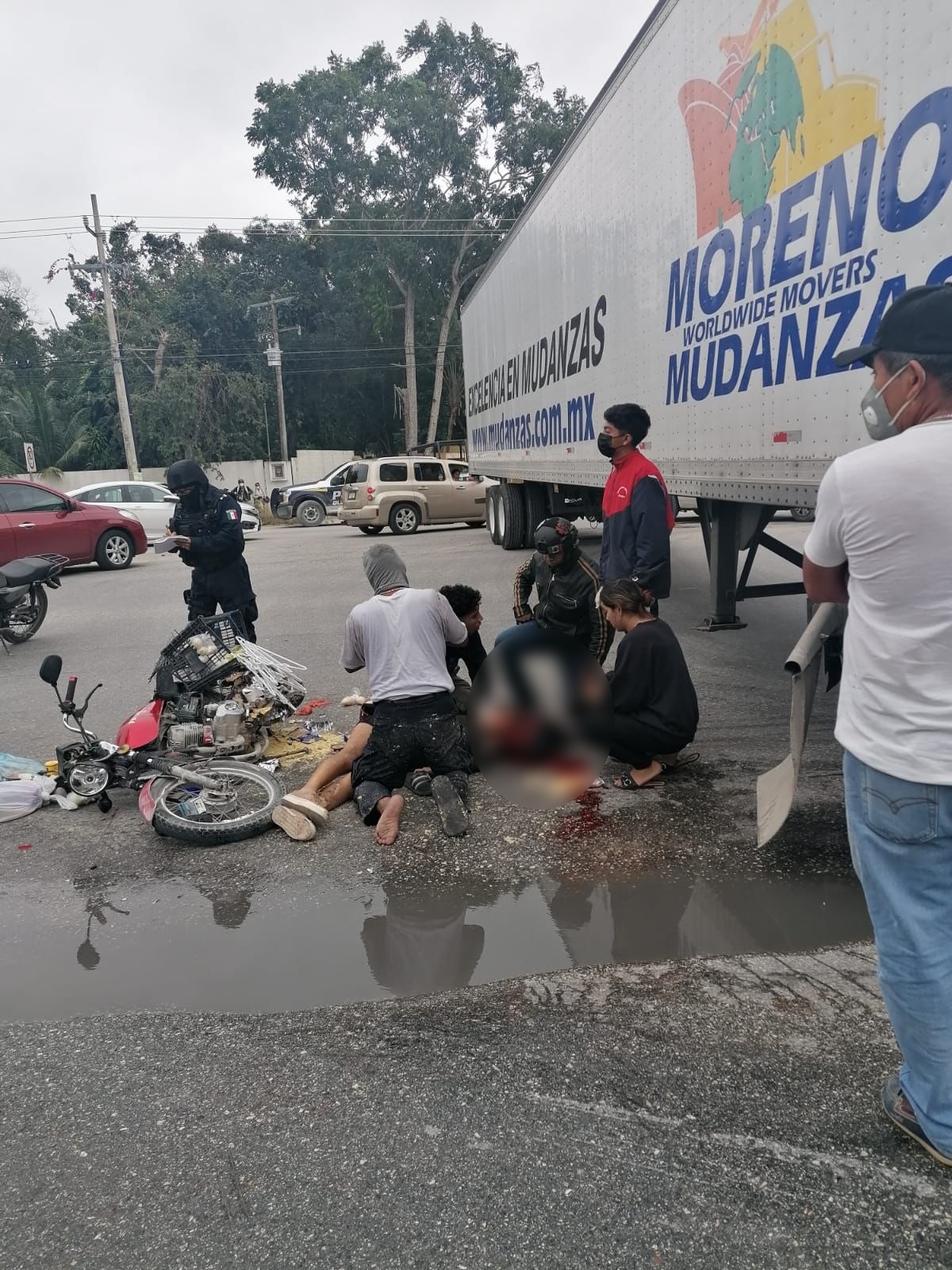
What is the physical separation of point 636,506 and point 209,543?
119 inches

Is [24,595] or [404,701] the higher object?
[404,701]

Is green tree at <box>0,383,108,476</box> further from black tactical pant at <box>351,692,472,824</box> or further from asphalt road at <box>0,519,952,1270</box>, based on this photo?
asphalt road at <box>0,519,952,1270</box>

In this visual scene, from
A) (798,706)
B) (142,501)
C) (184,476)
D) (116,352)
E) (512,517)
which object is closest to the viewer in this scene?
(798,706)

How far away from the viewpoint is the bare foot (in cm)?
408

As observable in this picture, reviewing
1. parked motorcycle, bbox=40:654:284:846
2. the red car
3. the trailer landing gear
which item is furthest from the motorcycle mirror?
the red car

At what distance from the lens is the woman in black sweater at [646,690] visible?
447 cm

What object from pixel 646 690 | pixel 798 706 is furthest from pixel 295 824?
pixel 798 706

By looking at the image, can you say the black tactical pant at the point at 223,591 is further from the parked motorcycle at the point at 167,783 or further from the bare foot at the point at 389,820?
the bare foot at the point at 389,820

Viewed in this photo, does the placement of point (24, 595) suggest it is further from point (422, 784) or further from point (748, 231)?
point (748, 231)

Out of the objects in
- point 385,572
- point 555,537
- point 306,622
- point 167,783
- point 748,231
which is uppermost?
point 748,231

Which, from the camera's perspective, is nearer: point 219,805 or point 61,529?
point 219,805

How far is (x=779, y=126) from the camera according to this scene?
13.8 ft

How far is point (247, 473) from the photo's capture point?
38.3m

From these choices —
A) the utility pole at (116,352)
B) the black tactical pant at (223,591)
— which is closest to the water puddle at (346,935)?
the black tactical pant at (223,591)
